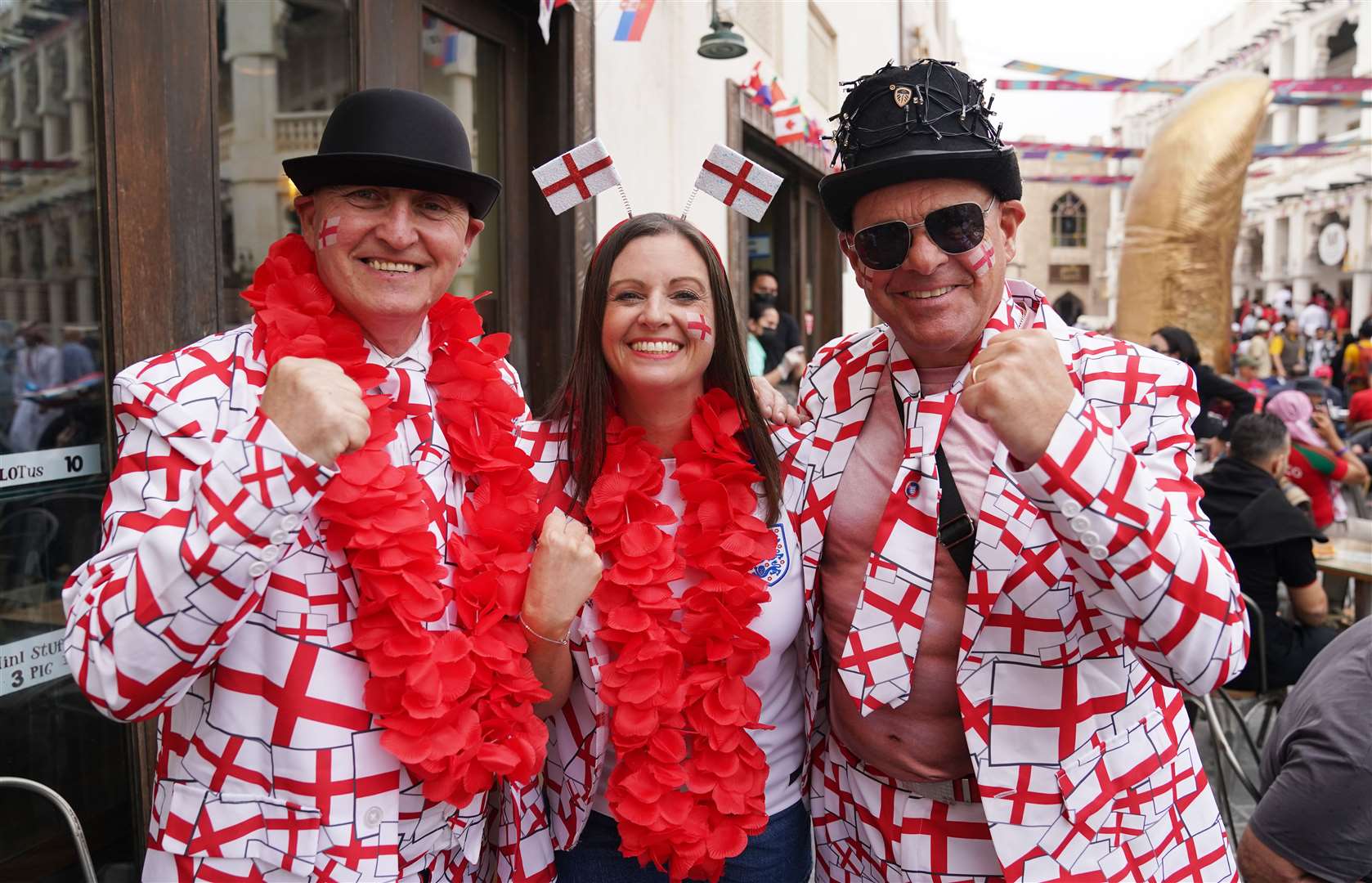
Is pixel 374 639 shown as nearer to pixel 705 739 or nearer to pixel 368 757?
pixel 368 757

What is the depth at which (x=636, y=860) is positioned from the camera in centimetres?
184

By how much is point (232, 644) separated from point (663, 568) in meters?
0.78

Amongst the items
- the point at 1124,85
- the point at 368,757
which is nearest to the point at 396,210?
the point at 368,757

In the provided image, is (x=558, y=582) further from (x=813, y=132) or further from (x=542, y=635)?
(x=813, y=132)

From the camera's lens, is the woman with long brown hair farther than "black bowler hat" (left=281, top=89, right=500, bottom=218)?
Yes

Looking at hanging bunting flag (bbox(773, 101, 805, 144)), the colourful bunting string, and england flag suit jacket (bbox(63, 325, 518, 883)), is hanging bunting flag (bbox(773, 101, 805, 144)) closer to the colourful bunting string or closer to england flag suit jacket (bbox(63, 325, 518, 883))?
the colourful bunting string

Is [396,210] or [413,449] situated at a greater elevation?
[396,210]

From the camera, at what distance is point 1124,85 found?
1101 centimetres

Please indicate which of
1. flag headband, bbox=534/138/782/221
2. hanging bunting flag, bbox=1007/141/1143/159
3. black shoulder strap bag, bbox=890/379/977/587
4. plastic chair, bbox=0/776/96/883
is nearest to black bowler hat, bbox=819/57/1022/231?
flag headband, bbox=534/138/782/221

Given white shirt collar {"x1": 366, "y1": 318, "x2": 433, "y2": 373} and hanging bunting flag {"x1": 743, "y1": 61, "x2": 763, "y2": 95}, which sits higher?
hanging bunting flag {"x1": 743, "y1": 61, "x2": 763, "y2": 95}

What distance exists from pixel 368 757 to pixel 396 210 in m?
0.91

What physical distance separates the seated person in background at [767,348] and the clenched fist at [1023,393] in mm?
5208

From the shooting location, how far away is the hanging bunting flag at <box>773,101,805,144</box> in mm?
6496

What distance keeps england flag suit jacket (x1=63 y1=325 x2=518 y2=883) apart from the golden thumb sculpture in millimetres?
9512
